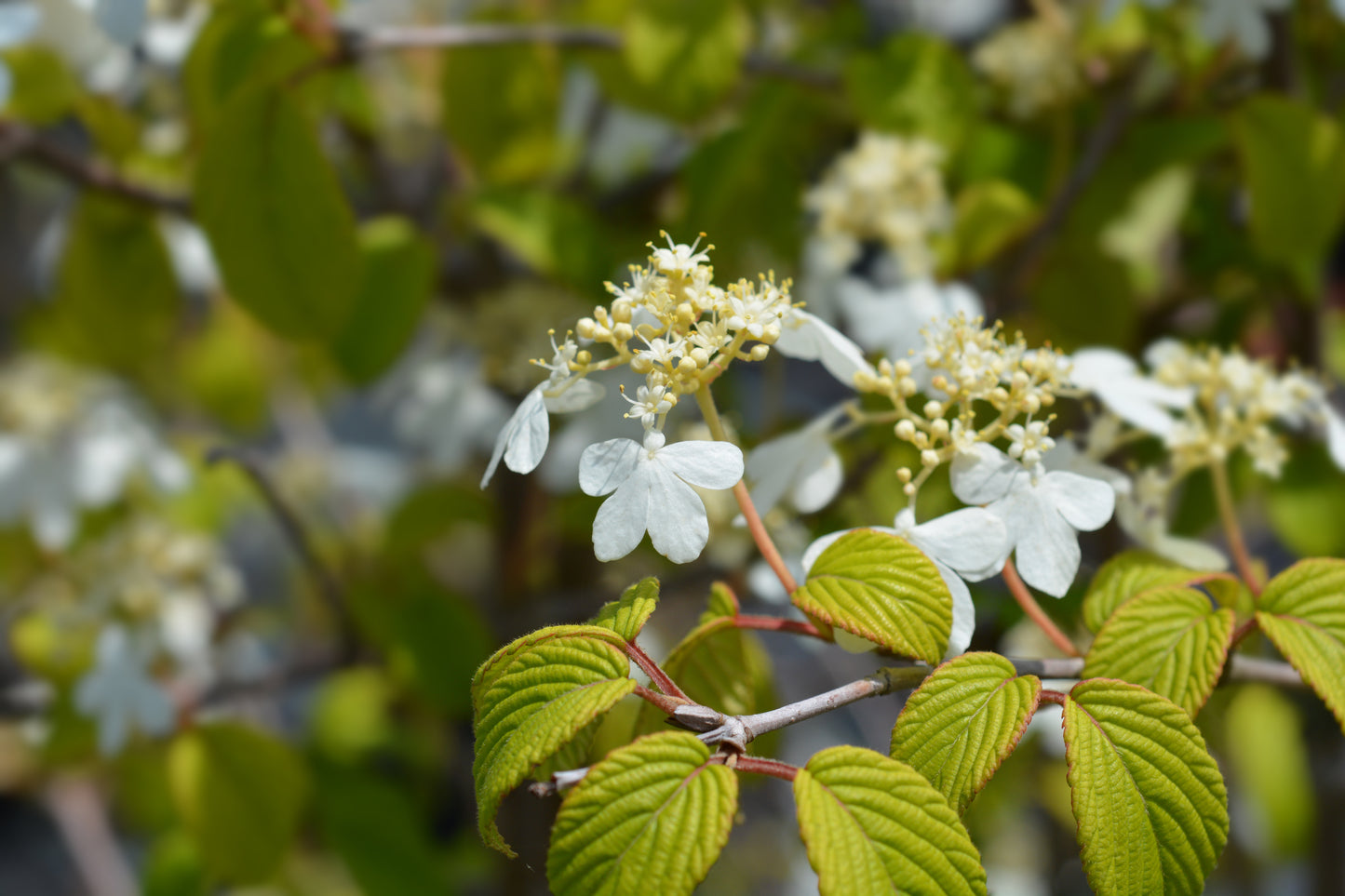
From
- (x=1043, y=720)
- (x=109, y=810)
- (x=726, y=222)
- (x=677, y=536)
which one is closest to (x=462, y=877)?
(x=109, y=810)

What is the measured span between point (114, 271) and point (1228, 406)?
0.99 meters

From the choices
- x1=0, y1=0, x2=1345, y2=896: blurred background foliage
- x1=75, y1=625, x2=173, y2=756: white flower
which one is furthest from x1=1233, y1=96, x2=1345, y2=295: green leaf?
x1=75, y1=625, x2=173, y2=756: white flower

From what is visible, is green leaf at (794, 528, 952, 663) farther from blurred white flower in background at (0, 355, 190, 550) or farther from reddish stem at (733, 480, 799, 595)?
blurred white flower in background at (0, 355, 190, 550)

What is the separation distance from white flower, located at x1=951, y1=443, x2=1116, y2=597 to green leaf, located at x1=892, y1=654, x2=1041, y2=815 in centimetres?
7

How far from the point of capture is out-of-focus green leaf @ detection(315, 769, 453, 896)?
1.24 meters

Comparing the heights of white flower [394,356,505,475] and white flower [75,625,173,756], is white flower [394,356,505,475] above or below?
above

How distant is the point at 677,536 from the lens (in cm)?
40

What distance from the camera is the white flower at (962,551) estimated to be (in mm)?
437

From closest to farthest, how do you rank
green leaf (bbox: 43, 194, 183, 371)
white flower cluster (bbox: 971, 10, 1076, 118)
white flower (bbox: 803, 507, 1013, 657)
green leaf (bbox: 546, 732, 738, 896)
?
green leaf (bbox: 546, 732, 738, 896) < white flower (bbox: 803, 507, 1013, 657) < white flower cluster (bbox: 971, 10, 1076, 118) < green leaf (bbox: 43, 194, 183, 371)

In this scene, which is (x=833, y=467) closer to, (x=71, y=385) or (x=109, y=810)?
(x=71, y=385)

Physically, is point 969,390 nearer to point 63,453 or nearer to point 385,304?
point 385,304

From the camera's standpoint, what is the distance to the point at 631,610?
1.30ft

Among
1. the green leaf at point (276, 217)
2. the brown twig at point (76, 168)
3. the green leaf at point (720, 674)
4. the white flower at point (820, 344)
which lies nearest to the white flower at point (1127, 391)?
the white flower at point (820, 344)

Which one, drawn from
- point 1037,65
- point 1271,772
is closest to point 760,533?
point 1037,65
